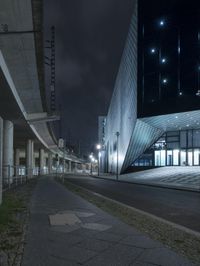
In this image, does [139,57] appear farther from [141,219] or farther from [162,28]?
[141,219]

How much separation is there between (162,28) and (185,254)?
156 feet

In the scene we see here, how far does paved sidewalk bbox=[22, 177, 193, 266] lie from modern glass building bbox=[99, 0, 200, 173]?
3723 cm

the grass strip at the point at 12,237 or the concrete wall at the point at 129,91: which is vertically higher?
the concrete wall at the point at 129,91

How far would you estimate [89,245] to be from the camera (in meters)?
6.77

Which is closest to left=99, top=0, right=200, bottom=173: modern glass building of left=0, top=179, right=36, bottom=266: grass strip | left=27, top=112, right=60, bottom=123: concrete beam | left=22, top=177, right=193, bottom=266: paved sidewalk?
left=27, top=112, right=60, bottom=123: concrete beam

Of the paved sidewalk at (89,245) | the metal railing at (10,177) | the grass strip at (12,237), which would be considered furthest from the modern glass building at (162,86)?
the grass strip at (12,237)

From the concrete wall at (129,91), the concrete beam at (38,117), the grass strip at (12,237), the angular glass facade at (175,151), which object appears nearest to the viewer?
the grass strip at (12,237)

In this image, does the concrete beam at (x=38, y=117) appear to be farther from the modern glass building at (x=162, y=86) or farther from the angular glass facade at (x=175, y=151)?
the angular glass facade at (x=175, y=151)

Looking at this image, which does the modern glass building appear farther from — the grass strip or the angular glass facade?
the grass strip

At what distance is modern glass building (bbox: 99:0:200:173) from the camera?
46.4 m

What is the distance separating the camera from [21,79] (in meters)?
26.2

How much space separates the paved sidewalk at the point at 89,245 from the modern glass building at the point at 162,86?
37.2m

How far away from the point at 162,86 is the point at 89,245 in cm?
4418

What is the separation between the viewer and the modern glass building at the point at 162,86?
4644 centimetres
